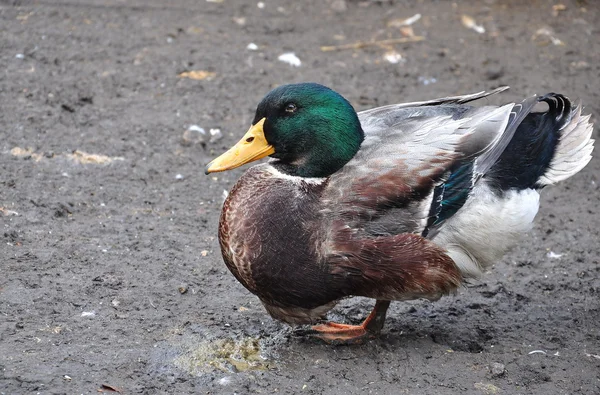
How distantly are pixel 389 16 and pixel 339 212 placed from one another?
17.2 feet

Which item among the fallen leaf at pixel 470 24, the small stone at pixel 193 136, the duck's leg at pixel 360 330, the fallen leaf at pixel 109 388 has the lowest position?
the small stone at pixel 193 136

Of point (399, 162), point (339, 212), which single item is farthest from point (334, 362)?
point (399, 162)

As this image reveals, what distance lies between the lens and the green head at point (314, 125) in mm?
4516

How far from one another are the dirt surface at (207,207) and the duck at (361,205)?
1.37 ft

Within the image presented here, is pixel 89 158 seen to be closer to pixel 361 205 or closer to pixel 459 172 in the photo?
pixel 361 205

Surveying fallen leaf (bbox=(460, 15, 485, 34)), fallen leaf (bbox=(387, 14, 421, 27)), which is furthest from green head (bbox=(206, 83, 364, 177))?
fallen leaf (bbox=(460, 15, 485, 34))

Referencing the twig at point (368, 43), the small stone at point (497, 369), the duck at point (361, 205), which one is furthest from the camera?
the twig at point (368, 43)

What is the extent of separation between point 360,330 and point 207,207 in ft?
5.85

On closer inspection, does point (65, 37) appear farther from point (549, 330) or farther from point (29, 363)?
point (549, 330)

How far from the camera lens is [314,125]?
453 centimetres

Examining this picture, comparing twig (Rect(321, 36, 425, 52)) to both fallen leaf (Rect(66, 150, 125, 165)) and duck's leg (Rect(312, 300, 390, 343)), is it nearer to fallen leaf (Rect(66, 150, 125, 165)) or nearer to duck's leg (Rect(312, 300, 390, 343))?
fallen leaf (Rect(66, 150, 125, 165))

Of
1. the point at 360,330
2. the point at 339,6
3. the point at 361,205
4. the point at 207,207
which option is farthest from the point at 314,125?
the point at 339,6

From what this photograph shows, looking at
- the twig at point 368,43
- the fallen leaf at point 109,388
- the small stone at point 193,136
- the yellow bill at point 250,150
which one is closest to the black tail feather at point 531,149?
the yellow bill at point 250,150

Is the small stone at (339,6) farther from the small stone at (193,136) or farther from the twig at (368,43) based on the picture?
the small stone at (193,136)
